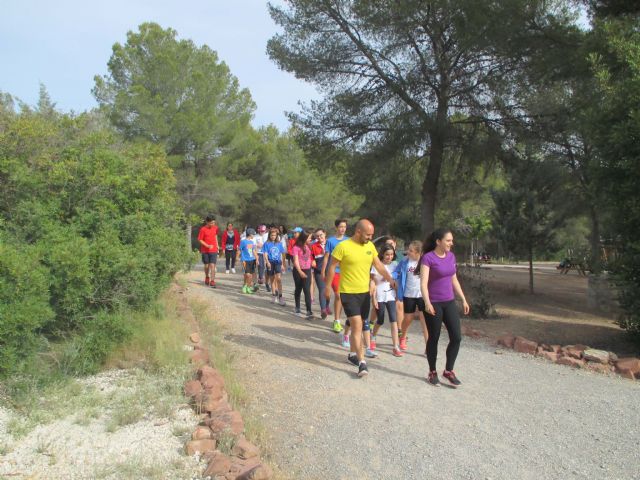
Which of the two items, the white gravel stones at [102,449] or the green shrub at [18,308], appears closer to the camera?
the white gravel stones at [102,449]

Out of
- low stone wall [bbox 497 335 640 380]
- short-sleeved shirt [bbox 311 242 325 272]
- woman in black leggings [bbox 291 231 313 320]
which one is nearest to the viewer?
low stone wall [bbox 497 335 640 380]

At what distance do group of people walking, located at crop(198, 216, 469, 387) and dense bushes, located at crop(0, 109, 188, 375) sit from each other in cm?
231

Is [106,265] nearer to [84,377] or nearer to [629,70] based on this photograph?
[84,377]

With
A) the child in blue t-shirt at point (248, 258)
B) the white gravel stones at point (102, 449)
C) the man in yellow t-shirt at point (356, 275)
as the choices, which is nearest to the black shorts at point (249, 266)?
the child in blue t-shirt at point (248, 258)

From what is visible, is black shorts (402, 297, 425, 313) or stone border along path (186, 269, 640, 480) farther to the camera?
black shorts (402, 297, 425, 313)

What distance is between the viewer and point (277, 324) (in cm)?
898

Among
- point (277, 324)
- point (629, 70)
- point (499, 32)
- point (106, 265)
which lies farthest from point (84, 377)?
point (499, 32)

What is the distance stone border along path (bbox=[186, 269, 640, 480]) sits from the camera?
13.3 feet

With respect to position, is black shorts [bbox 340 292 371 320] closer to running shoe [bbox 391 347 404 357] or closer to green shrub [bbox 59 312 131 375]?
running shoe [bbox 391 347 404 357]

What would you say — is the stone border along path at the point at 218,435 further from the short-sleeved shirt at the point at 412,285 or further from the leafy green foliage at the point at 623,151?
the leafy green foliage at the point at 623,151

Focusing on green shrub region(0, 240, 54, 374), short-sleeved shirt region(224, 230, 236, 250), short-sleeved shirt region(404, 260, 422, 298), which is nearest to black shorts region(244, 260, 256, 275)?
short-sleeved shirt region(224, 230, 236, 250)

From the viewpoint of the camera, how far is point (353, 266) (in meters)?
6.23

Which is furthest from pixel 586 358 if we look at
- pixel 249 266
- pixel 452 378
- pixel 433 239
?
pixel 249 266

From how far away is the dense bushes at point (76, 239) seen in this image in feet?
15.0
